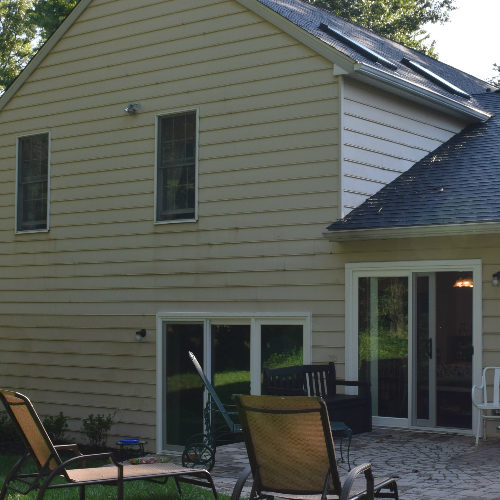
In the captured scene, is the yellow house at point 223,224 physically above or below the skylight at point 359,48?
below

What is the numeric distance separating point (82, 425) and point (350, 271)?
5.66 m

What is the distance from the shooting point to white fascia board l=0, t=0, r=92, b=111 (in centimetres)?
1521

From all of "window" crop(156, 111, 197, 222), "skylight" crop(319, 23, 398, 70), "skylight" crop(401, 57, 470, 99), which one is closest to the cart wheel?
"window" crop(156, 111, 197, 222)

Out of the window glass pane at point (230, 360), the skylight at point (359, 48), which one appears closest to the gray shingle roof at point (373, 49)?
the skylight at point (359, 48)

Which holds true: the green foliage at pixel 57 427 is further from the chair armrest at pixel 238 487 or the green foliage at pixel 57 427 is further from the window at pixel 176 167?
the chair armrest at pixel 238 487

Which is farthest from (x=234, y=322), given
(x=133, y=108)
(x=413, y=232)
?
(x=133, y=108)

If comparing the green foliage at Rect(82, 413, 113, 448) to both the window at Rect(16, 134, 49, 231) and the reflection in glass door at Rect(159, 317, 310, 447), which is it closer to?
the reflection in glass door at Rect(159, 317, 310, 447)

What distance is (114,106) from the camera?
1462 cm

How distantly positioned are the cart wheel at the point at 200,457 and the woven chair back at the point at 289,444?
360cm

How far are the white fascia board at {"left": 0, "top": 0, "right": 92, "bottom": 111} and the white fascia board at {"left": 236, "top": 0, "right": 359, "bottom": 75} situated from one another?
11.5ft

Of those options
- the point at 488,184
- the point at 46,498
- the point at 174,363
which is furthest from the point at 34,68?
the point at 46,498

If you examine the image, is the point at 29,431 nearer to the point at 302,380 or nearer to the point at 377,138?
the point at 302,380

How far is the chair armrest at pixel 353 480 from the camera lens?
557 cm

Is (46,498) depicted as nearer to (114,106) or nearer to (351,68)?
(351,68)
